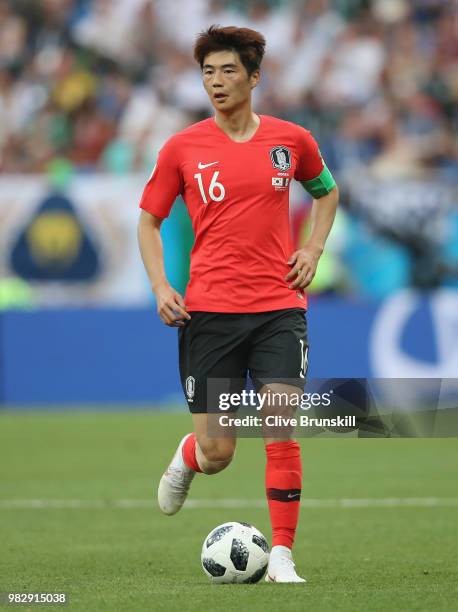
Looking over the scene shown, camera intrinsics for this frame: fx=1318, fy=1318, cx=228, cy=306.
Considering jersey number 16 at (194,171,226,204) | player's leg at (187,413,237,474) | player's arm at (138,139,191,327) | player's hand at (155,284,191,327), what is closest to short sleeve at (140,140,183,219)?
player's arm at (138,139,191,327)

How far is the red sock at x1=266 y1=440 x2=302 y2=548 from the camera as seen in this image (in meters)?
5.47

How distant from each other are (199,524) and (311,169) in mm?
2820

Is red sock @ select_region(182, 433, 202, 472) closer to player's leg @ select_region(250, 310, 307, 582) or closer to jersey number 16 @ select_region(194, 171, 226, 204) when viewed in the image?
player's leg @ select_region(250, 310, 307, 582)

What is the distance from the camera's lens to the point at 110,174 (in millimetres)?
19047

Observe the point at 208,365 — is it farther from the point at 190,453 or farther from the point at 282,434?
the point at 190,453

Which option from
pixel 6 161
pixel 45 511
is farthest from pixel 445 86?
pixel 45 511

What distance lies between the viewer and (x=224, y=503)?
883cm

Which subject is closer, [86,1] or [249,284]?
[249,284]

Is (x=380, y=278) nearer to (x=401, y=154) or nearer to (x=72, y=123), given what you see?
(x=401, y=154)

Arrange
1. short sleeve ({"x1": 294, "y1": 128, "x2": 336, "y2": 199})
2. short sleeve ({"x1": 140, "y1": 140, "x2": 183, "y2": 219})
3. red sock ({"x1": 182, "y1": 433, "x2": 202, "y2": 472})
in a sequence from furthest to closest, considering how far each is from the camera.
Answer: red sock ({"x1": 182, "y1": 433, "x2": 202, "y2": 472}) → short sleeve ({"x1": 294, "y1": 128, "x2": 336, "y2": 199}) → short sleeve ({"x1": 140, "y1": 140, "x2": 183, "y2": 219})

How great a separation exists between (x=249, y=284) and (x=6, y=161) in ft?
51.7

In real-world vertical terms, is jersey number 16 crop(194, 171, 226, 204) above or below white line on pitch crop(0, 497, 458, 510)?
above

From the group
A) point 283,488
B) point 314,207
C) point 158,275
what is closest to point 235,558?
point 283,488

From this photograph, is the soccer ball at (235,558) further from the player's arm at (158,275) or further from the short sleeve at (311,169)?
the short sleeve at (311,169)
